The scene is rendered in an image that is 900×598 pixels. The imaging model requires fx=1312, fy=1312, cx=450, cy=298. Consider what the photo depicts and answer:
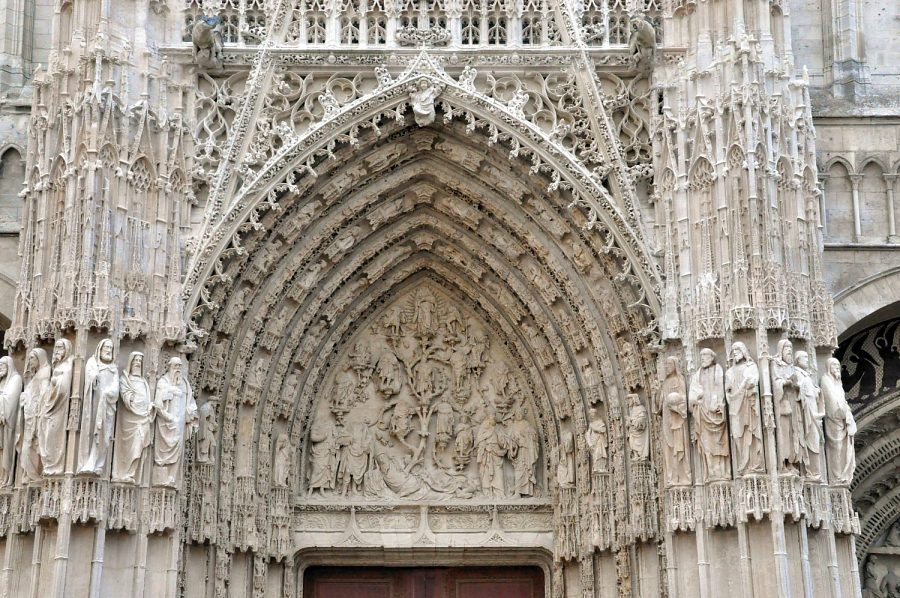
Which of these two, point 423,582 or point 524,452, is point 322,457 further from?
point 524,452

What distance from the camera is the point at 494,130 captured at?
1327cm

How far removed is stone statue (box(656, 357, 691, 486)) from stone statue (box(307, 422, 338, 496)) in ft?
12.4

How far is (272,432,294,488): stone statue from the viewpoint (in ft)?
44.6

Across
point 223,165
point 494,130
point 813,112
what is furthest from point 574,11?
point 223,165

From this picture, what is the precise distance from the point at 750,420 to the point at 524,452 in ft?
10.6

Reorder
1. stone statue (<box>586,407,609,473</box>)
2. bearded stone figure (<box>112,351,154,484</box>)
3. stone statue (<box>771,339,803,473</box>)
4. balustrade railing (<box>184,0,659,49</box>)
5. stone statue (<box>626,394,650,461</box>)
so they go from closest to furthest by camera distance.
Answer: stone statue (<box>771,339,803,473</box>) → bearded stone figure (<box>112,351,154,484</box>) → stone statue (<box>626,394,650,461</box>) → stone statue (<box>586,407,609,473</box>) → balustrade railing (<box>184,0,659,49</box>)

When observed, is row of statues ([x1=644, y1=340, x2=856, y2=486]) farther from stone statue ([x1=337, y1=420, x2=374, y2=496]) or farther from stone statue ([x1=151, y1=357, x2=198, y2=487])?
stone statue ([x1=151, y1=357, x2=198, y2=487])

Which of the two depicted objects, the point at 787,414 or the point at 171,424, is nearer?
the point at 787,414

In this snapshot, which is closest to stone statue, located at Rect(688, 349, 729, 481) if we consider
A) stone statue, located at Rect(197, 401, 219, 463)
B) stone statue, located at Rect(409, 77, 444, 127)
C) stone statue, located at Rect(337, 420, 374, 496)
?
stone statue, located at Rect(409, 77, 444, 127)

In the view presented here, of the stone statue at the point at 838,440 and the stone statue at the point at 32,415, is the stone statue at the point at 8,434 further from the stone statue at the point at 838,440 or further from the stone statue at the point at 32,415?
the stone statue at the point at 838,440

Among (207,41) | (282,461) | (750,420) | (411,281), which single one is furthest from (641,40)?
(282,461)

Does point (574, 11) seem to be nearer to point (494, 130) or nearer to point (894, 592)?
point (494, 130)

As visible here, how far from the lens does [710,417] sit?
Result: 464 inches

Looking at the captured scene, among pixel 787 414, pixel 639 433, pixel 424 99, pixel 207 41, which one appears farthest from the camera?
pixel 424 99
